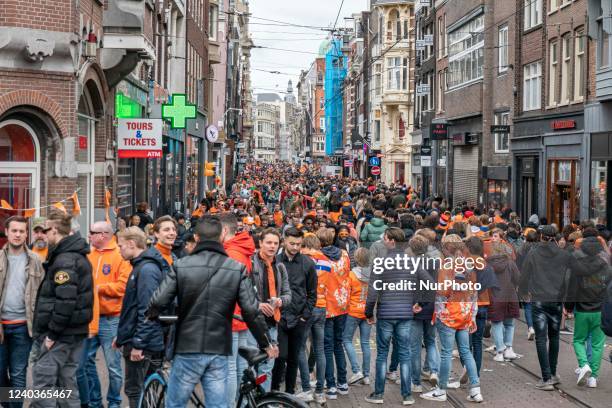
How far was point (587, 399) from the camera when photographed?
10.1m

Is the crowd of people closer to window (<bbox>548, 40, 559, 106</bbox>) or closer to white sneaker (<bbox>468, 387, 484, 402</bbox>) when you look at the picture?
white sneaker (<bbox>468, 387, 484, 402</bbox>)

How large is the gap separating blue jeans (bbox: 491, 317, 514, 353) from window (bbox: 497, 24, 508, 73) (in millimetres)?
A: 23044

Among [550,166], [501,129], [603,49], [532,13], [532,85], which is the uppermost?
[532,13]

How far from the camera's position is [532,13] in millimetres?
31203

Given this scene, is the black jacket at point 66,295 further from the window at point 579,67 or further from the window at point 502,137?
the window at point 502,137

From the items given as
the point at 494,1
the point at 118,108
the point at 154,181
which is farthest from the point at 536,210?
the point at 118,108

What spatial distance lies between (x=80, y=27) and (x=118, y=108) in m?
4.36

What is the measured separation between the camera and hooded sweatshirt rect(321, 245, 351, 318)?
10039 mm

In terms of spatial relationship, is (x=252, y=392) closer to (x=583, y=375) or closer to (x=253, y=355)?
(x=253, y=355)

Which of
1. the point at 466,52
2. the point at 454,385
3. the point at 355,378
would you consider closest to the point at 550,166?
the point at 466,52

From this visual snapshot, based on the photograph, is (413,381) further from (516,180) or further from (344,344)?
(516,180)

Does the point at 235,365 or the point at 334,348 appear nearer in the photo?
the point at 235,365

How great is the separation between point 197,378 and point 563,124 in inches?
911

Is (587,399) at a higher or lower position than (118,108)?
lower
